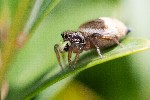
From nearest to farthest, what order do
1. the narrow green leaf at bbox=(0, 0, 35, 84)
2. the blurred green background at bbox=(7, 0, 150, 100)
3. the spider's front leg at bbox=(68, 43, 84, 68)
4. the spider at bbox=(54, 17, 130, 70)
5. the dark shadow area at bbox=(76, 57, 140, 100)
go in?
1. the narrow green leaf at bbox=(0, 0, 35, 84)
2. the blurred green background at bbox=(7, 0, 150, 100)
3. the dark shadow area at bbox=(76, 57, 140, 100)
4. the spider's front leg at bbox=(68, 43, 84, 68)
5. the spider at bbox=(54, 17, 130, 70)

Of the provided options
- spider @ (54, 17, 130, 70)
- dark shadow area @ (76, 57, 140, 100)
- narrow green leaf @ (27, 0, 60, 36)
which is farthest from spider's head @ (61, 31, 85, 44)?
narrow green leaf @ (27, 0, 60, 36)

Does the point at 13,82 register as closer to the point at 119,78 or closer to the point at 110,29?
the point at 119,78

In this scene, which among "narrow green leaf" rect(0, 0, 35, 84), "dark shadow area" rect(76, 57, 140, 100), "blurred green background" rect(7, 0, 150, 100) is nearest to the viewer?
"narrow green leaf" rect(0, 0, 35, 84)

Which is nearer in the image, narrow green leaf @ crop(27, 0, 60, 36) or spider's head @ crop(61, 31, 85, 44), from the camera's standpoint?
narrow green leaf @ crop(27, 0, 60, 36)

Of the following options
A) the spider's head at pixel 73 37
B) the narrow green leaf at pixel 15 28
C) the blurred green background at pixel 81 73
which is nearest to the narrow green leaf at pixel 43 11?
the narrow green leaf at pixel 15 28

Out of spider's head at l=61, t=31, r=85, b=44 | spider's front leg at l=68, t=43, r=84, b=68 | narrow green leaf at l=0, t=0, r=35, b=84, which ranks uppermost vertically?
narrow green leaf at l=0, t=0, r=35, b=84

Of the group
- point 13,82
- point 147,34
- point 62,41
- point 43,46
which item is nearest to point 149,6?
point 147,34

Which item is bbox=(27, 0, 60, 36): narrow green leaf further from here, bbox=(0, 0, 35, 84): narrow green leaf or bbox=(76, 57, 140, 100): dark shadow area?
bbox=(76, 57, 140, 100): dark shadow area
